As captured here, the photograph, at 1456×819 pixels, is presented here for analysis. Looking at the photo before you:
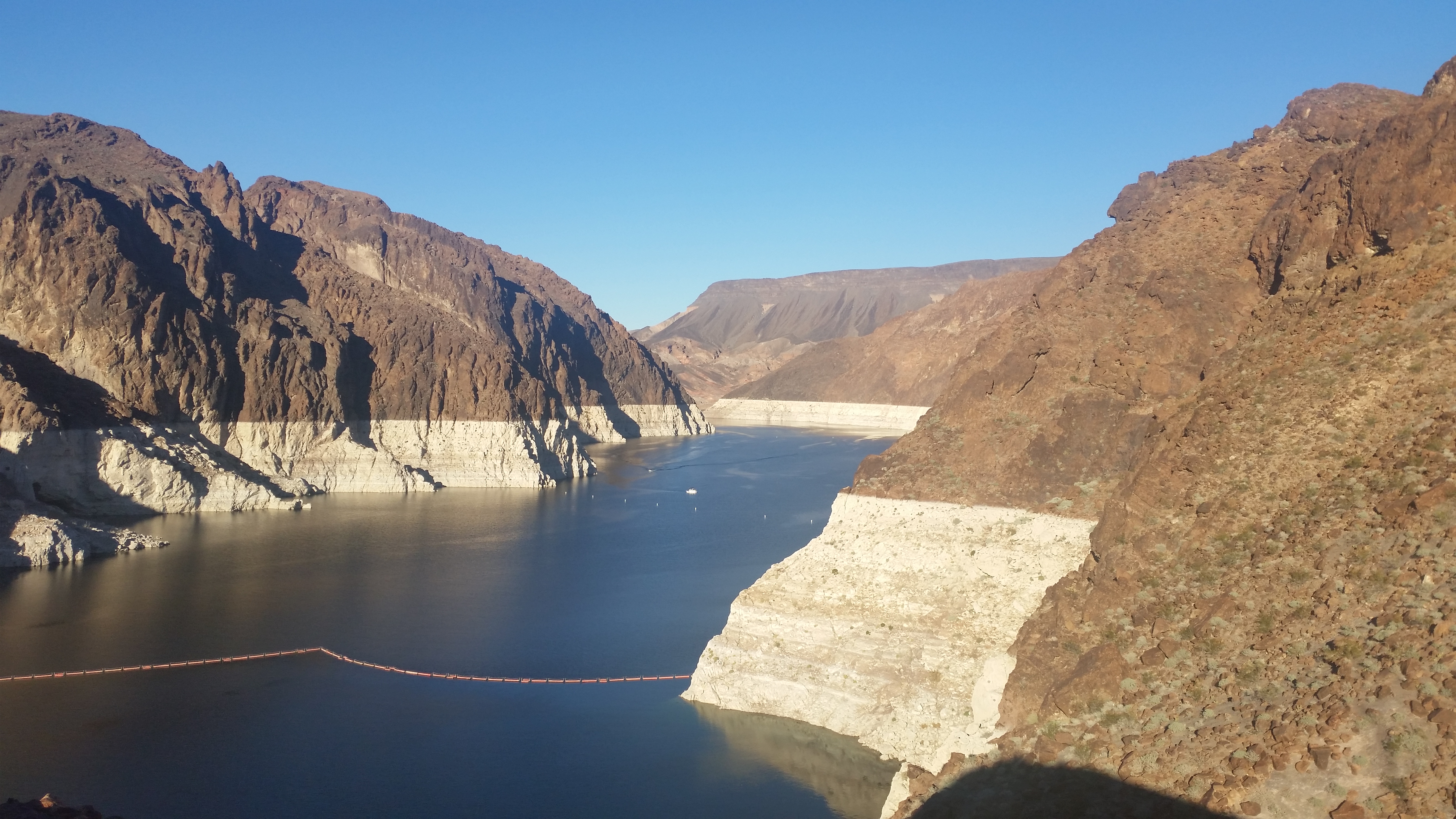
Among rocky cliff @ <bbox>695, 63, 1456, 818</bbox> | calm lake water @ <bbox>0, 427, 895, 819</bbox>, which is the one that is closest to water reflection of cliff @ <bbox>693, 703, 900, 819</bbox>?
calm lake water @ <bbox>0, 427, 895, 819</bbox>

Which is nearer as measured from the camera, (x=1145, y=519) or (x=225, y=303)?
(x=1145, y=519)

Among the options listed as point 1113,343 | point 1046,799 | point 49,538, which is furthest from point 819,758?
point 49,538

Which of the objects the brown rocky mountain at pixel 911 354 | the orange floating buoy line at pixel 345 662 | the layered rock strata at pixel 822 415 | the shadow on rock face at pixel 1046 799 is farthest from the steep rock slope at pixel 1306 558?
the brown rocky mountain at pixel 911 354

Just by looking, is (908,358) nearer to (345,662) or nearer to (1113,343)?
(345,662)

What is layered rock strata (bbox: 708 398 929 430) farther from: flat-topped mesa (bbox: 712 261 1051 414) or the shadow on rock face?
the shadow on rock face

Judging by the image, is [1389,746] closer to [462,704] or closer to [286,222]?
[462,704]

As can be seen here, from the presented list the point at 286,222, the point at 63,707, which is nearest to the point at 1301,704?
the point at 63,707
